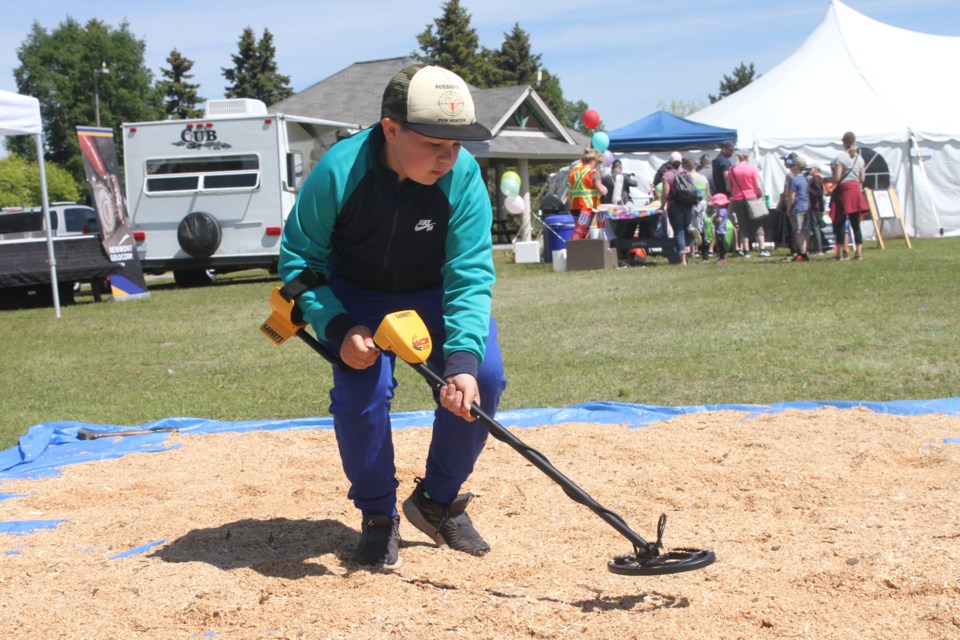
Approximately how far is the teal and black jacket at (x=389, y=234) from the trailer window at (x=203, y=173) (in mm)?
13941

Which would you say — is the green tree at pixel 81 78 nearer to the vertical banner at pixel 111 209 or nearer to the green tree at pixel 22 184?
the green tree at pixel 22 184

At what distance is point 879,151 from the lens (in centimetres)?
2172

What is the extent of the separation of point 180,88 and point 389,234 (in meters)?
63.9

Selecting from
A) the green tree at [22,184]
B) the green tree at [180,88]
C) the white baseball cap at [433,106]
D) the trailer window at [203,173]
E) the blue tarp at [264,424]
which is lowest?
the blue tarp at [264,424]

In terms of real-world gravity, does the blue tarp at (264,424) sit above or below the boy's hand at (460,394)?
below

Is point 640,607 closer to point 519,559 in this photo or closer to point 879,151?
point 519,559

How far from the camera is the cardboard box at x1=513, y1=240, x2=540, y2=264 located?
62.4 ft

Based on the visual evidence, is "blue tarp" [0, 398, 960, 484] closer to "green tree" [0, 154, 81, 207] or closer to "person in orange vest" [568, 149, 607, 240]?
"person in orange vest" [568, 149, 607, 240]

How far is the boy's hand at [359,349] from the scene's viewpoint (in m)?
3.16

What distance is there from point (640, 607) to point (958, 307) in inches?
308

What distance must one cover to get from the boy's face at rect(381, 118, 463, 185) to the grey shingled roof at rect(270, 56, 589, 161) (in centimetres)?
2827

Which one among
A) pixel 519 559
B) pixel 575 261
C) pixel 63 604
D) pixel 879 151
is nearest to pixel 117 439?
pixel 63 604

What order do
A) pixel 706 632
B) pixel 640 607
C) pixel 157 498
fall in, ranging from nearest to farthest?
pixel 706 632, pixel 640 607, pixel 157 498

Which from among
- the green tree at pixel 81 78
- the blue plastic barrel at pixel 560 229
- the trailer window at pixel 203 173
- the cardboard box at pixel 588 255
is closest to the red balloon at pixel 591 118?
the blue plastic barrel at pixel 560 229
